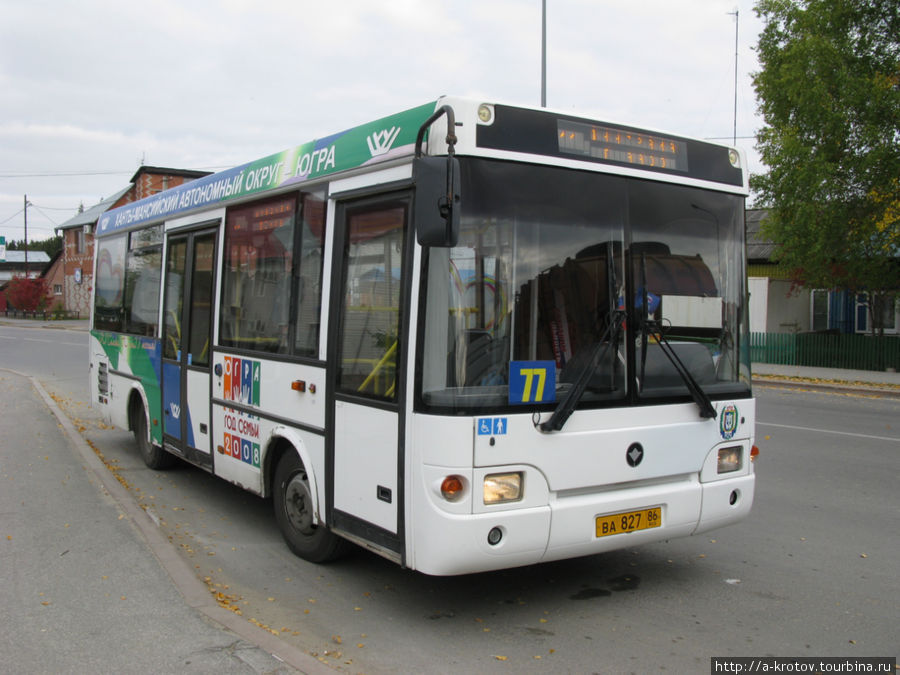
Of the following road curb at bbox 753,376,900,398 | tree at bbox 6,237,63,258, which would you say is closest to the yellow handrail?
road curb at bbox 753,376,900,398

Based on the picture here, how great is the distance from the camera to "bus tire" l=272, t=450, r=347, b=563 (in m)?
5.59

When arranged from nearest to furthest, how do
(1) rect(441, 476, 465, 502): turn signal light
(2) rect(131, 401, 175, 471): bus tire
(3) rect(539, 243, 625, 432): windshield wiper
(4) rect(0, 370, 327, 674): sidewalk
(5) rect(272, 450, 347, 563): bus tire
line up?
(4) rect(0, 370, 327, 674): sidewalk < (1) rect(441, 476, 465, 502): turn signal light < (3) rect(539, 243, 625, 432): windshield wiper < (5) rect(272, 450, 347, 563): bus tire < (2) rect(131, 401, 175, 471): bus tire

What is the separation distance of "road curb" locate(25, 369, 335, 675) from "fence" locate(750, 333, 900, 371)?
18605 millimetres

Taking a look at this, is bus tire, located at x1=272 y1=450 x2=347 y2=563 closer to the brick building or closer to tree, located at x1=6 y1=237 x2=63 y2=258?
the brick building

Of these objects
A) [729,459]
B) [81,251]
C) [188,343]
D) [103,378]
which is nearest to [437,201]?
[729,459]

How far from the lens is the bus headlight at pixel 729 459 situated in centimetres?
521

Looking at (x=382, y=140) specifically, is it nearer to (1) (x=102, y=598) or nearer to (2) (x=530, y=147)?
(2) (x=530, y=147)

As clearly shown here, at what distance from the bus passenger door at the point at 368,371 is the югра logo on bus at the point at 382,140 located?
0.93ft

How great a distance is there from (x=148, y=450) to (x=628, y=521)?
609 centimetres

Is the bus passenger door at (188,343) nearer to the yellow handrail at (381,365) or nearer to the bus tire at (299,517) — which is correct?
the bus tire at (299,517)

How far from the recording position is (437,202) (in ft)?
13.3

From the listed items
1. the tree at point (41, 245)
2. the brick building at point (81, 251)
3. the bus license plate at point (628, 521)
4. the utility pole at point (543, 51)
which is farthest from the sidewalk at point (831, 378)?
the tree at point (41, 245)

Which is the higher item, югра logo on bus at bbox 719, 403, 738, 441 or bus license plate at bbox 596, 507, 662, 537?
югра logo on bus at bbox 719, 403, 738, 441

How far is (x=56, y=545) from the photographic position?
5.82 m
